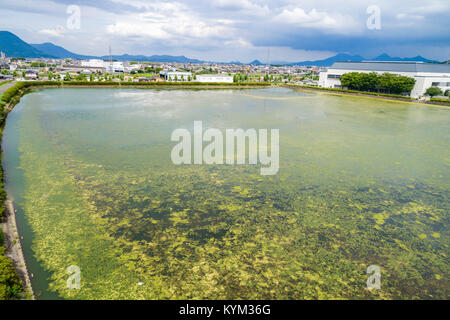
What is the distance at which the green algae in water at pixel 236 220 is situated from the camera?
10.2 ft

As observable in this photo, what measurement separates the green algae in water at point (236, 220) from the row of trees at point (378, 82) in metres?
18.0

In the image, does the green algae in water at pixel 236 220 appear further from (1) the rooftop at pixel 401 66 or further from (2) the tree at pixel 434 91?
(1) the rooftop at pixel 401 66

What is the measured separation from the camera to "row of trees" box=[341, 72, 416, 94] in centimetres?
2323

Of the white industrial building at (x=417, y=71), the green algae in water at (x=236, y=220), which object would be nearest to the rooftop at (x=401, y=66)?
the white industrial building at (x=417, y=71)

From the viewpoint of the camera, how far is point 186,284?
305 centimetres

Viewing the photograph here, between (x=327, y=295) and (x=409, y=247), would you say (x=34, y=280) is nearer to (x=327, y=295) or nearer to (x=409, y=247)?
(x=327, y=295)

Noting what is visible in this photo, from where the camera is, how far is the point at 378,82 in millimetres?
25375

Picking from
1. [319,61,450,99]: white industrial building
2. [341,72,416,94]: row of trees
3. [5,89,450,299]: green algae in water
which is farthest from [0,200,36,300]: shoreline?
[319,61,450,99]: white industrial building

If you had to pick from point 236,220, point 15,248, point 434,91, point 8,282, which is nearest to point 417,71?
point 434,91

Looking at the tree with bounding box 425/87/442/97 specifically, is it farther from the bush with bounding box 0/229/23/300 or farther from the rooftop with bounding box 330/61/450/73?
the bush with bounding box 0/229/23/300

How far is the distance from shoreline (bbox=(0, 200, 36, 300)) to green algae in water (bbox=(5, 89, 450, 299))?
0.21 meters

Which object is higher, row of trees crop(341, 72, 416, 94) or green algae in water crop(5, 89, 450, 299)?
row of trees crop(341, 72, 416, 94)
